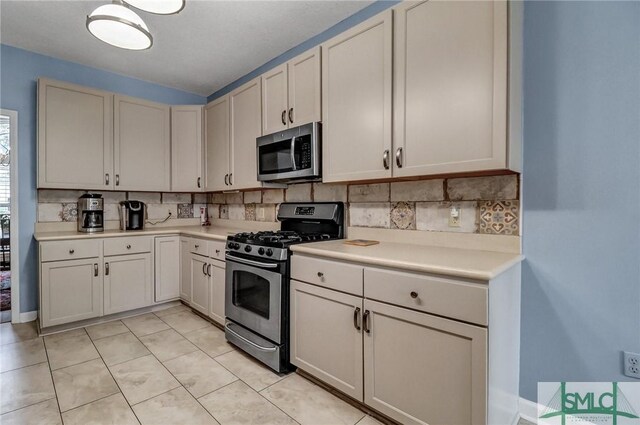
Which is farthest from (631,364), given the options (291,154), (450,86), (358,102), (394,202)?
(291,154)

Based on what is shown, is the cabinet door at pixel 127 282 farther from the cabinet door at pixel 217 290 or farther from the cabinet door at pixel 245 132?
the cabinet door at pixel 245 132

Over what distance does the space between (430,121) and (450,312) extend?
3.24 feet

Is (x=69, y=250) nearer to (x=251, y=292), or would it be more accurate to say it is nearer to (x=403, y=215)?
(x=251, y=292)

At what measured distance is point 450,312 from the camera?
131cm

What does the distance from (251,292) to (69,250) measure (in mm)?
1782

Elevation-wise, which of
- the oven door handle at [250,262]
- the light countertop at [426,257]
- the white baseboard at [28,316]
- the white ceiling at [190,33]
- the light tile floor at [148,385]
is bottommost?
the light tile floor at [148,385]

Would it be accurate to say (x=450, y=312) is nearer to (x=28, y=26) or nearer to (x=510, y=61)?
(x=510, y=61)

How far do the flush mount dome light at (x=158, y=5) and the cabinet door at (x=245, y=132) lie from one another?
1.17 metres

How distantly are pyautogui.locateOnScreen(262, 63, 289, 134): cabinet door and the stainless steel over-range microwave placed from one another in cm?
10

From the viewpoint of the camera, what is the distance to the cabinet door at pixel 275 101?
258cm

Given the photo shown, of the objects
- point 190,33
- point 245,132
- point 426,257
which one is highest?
point 190,33

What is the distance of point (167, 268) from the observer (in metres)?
3.35

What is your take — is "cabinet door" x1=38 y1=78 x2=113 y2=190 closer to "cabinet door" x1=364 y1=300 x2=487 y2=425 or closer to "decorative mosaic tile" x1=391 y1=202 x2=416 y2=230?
"decorative mosaic tile" x1=391 y1=202 x2=416 y2=230

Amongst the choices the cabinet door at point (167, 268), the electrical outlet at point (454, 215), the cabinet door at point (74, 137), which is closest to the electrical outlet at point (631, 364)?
the electrical outlet at point (454, 215)
